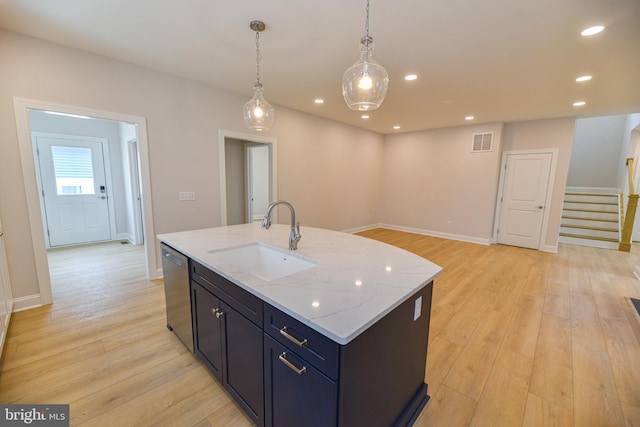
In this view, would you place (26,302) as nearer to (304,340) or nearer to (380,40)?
(304,340)

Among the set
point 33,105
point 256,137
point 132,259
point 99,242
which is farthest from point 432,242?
point 99,242

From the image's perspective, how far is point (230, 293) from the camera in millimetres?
1435

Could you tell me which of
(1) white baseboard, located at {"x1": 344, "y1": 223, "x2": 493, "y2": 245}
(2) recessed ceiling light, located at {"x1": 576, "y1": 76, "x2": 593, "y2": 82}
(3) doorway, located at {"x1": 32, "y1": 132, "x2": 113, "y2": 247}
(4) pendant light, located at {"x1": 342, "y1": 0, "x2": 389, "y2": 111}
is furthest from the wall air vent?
(3) doorway, located at {"x1": 32, "y1": 132, "x2": 113, "y2": 247}

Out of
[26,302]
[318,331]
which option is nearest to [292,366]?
[318,331]

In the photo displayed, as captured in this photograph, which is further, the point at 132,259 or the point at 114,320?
the point at 132,259

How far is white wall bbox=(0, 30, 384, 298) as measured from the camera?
247cm

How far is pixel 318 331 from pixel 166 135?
3432 mm

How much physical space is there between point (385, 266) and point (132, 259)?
4455 mm

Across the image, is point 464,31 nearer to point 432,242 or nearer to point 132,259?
point 432,242

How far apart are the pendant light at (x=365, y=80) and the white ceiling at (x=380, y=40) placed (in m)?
0.56

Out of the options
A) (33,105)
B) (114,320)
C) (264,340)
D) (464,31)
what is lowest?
(114,320)

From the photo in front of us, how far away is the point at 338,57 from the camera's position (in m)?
2.72

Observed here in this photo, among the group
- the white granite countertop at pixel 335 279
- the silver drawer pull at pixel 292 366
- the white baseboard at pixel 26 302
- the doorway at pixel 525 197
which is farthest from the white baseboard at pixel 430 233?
the silver drawer pull at pixel 292 366

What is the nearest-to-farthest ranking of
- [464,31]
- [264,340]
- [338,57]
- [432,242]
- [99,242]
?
1. [264,340]
2. [464,31]
3. [338,57]
4. [99,242]
5. [432,242]
